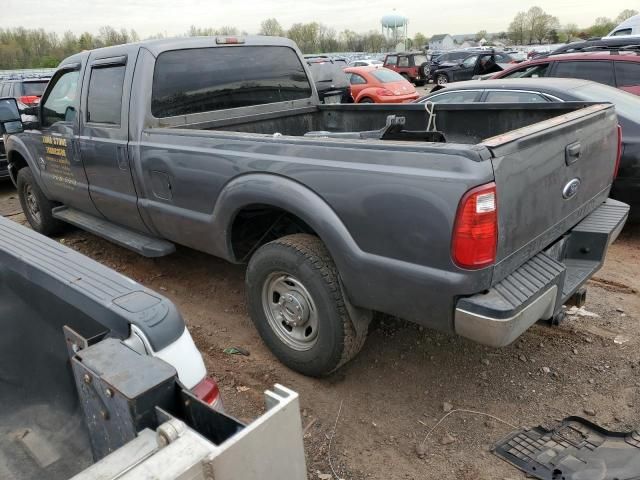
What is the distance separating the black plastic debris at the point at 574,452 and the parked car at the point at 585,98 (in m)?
2.99

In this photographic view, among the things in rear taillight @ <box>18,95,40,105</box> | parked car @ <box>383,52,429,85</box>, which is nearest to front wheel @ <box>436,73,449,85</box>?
parked car @ <box>383,52,429,85</box>

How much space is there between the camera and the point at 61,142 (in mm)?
4777

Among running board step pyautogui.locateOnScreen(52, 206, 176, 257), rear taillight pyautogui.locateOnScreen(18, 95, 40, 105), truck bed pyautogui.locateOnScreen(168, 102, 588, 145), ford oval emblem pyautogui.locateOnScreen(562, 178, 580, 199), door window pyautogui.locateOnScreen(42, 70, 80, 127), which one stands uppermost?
rear taillight pyautogui.locateOnScreen(18, 95, 40, 105)

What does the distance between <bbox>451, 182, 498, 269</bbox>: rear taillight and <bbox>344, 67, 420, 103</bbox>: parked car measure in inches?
532

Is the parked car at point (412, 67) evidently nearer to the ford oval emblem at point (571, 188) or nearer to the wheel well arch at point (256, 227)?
the wheel well arch at point (256, 227)

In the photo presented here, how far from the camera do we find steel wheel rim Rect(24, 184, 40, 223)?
587cm

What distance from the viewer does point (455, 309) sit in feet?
7.82

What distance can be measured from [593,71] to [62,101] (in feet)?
20.3

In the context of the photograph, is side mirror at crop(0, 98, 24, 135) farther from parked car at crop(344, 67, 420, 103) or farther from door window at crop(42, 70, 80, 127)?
parked car at crop(344, 67, 420, 103)

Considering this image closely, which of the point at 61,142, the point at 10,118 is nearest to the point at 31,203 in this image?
the point at 10,118

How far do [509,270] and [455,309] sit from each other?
1.15 feet

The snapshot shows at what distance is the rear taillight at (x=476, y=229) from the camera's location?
2.21m

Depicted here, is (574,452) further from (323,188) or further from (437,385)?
(323,188)

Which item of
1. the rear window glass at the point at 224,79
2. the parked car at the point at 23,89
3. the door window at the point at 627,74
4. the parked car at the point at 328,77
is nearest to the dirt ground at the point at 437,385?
the rear window glass at the point at 224,79
